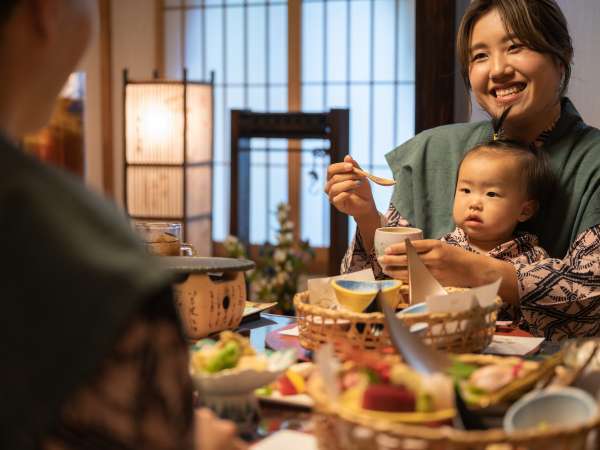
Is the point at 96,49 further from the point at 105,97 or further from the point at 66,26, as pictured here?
the point at 66,26

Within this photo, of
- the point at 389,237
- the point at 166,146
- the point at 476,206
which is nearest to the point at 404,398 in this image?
the point at 389,237

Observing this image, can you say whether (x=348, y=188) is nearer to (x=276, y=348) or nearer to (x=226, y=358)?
(x=276, y=348)

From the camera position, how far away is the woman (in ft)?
6.61

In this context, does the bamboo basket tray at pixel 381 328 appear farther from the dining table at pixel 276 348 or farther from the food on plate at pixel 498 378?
the food on plate at pixel 498 378

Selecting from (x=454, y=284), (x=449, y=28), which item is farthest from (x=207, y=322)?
(x=449, y=28)

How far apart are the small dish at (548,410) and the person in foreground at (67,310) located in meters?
0.36

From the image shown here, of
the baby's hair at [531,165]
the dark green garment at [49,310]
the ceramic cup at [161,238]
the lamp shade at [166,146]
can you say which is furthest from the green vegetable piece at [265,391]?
the lamp shade at [166,146]

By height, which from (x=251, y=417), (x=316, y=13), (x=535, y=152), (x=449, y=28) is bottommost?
(x=251, y=417)

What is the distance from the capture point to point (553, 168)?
2285 mm

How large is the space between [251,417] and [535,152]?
1.45 meters

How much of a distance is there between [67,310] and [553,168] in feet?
6.25

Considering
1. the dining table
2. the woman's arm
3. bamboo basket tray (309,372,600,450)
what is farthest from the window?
bamboo basket tray (309,372,600,450)

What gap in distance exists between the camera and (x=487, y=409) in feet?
3.13

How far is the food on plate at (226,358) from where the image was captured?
1.15m
